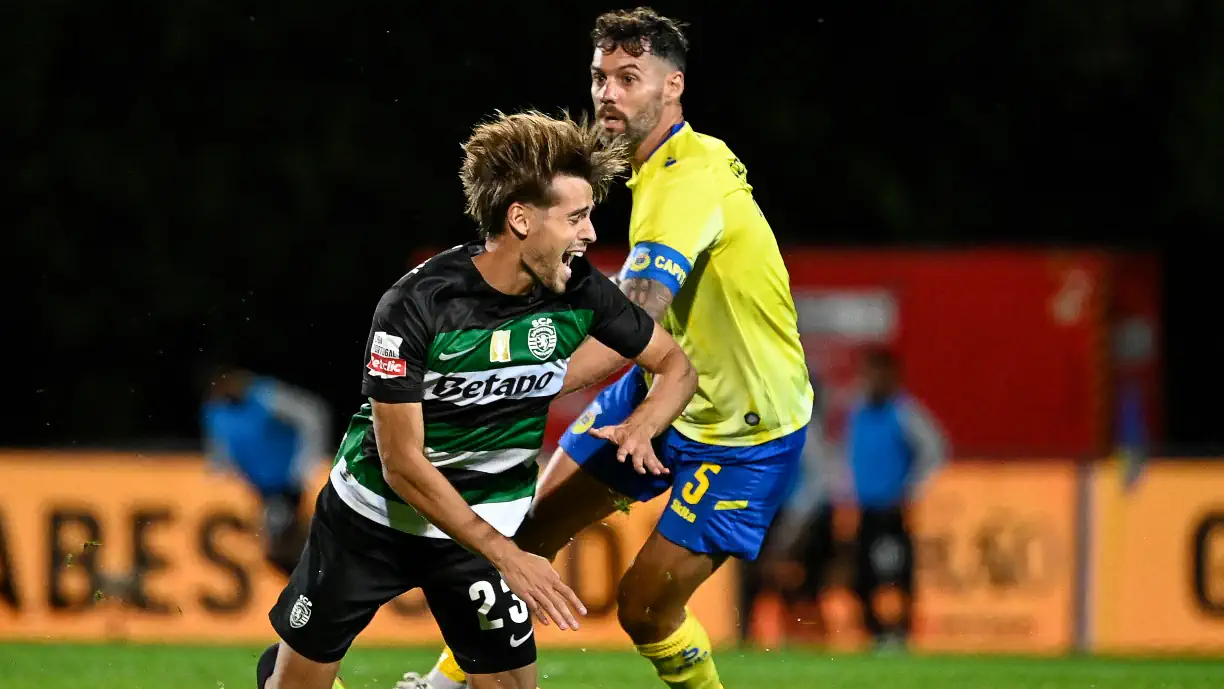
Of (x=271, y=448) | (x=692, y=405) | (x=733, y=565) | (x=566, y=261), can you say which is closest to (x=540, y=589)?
(x=566, y=261)

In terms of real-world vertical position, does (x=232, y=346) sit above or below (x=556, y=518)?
below

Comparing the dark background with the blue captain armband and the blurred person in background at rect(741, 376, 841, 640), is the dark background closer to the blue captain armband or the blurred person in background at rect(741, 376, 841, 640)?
the blurred person in background at rect(741, 376, 841, 640)

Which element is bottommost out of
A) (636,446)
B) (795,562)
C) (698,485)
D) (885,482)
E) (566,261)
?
(795,562)

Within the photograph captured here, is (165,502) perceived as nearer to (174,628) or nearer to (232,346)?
(174,628)

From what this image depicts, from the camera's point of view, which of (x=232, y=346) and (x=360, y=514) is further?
(x=232, y=346)

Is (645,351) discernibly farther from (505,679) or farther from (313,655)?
(313,655)

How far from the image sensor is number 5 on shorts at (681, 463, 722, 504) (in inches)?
279

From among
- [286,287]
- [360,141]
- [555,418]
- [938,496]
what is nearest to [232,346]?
[286,287]

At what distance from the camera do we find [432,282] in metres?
5.90

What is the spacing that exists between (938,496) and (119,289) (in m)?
10.7

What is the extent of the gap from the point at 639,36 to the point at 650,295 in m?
1.14

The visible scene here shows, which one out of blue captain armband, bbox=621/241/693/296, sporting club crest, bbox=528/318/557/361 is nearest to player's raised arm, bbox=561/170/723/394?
blue captain armband, bbox=621/241/693/296

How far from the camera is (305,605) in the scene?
6.12 m

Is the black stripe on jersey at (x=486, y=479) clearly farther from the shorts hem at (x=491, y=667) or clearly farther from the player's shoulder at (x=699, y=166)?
the player's shoulder at (x=699, y=166)
